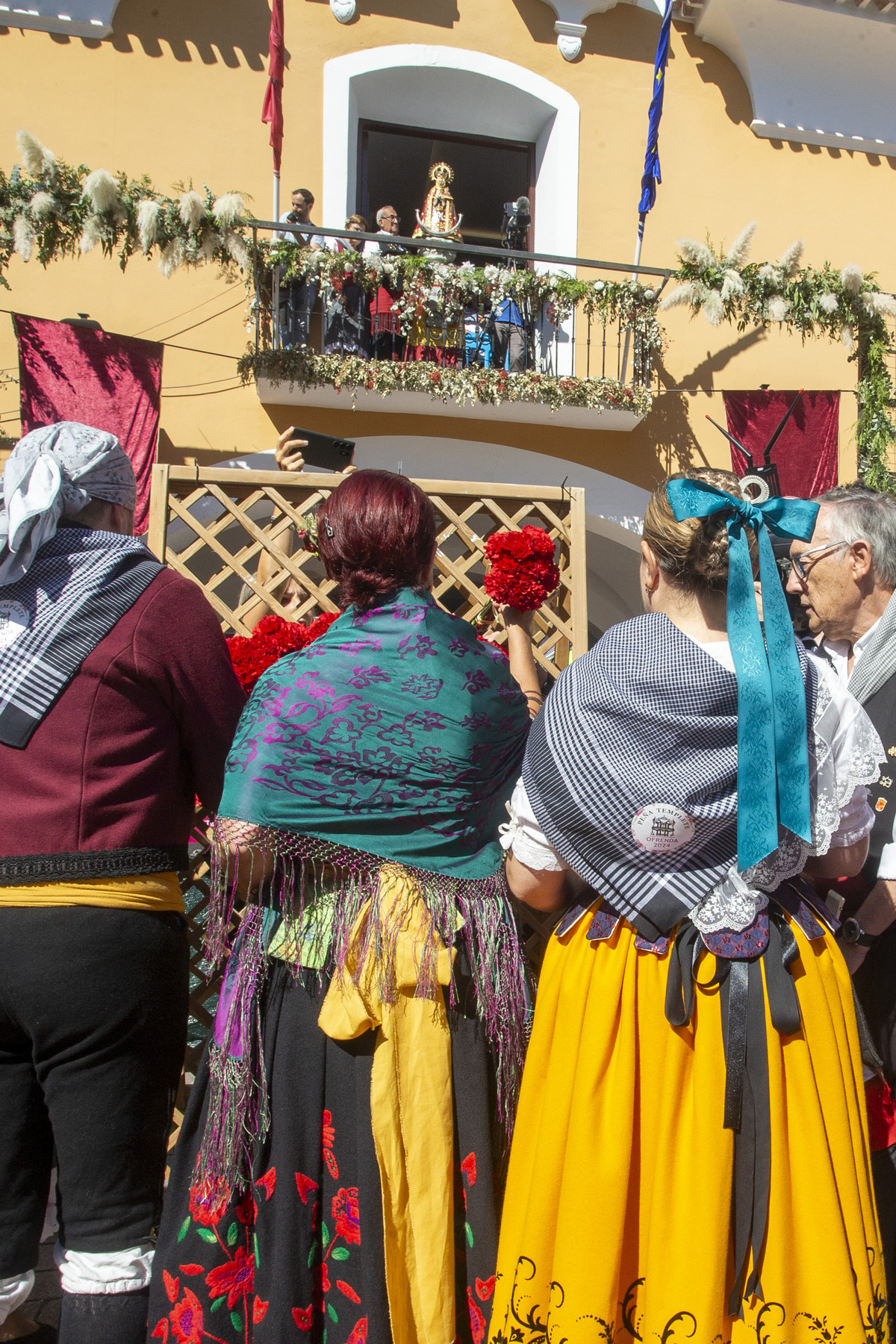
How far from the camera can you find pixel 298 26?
20.0 feet

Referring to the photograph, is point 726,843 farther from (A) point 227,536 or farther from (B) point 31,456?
(A) point 227,536

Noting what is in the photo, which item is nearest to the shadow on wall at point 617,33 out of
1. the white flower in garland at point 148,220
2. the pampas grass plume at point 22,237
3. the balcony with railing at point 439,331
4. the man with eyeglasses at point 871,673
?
the balcony with railing at point 439,331

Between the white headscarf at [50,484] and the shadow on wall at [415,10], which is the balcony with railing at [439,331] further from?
the white headscarf at [50,484]

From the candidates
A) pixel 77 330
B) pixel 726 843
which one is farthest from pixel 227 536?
pixel 726 843

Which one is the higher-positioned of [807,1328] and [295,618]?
[295,618]

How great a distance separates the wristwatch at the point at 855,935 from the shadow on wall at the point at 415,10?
22.0 ft

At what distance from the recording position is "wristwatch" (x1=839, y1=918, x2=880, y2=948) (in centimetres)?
161

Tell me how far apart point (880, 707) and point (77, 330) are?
5.05 m

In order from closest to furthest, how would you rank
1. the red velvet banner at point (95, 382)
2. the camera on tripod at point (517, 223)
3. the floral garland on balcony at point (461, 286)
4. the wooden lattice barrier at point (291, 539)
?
the wooden lattice barrier at point (291, 539) → the red velvet banner at point (95, 382) → the floral garland on balcony at point (461, 286) → the camera on tripod at point (517, 223)

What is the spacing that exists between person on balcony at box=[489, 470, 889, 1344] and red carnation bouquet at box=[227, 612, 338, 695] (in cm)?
66

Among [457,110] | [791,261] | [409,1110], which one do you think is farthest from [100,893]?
[457,110]

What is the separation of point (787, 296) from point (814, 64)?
7.76 ft

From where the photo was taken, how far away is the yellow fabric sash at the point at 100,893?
1.39m

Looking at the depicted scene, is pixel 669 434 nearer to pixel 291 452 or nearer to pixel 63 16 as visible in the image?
pixel 63 16
